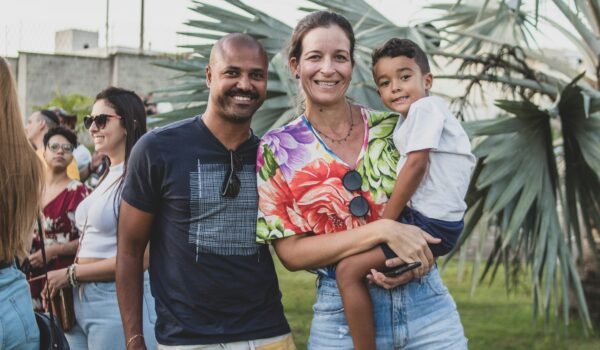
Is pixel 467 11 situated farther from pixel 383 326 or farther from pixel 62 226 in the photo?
pixel 383 326

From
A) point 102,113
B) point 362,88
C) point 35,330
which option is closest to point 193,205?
point 35,330

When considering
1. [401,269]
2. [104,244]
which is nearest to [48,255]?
[104,244]

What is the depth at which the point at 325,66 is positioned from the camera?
2814 millimetres

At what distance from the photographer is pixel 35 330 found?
9.18 feet

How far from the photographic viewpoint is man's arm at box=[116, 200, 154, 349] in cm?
286

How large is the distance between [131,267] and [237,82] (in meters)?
0.71

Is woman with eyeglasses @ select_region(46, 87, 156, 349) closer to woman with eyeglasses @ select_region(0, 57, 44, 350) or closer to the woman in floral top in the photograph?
woman with eyeglasses @ select_region(0, 57, 44, 350)

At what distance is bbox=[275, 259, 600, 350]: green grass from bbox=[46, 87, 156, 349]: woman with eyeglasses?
3781mm

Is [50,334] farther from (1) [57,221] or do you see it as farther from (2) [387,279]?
(1) [57,221]

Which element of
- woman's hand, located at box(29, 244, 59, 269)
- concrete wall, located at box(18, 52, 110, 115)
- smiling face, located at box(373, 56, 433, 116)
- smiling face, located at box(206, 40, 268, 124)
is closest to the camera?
smiling face, located at box(206, 40, 268, 124)

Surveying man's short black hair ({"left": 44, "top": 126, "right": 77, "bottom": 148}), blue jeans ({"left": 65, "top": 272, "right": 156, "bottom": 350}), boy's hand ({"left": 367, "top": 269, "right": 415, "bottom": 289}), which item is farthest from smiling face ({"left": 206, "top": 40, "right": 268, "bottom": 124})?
man's short black hair ({"left": 44, "top": 126, "right": 77, "bottom": 148})

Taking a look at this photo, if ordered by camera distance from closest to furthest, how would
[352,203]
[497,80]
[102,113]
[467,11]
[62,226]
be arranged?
[352,203] < [102,113] < [62,226] < [497,80] < [467,11]

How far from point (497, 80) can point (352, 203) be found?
4.05m

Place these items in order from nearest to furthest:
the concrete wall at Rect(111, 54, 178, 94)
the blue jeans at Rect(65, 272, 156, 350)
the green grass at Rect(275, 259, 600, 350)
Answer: the blue jeans at Rect(65, 272, 156, 350)
the green grass at Rect(275, 259, 600, 350)
the concrete wall at Rect(111, 54, 178, 94)
